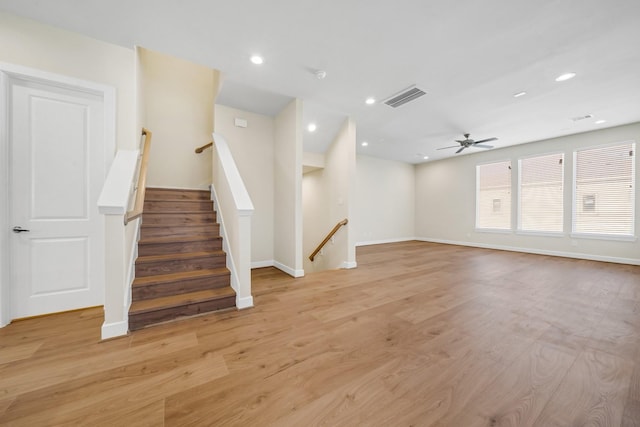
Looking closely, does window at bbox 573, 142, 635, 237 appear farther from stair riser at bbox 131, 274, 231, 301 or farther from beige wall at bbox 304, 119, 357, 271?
stair riser at bbox 131, 274, 231, 301

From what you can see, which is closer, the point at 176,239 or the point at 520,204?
the point at 176,239

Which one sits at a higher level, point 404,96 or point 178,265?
point 404,96

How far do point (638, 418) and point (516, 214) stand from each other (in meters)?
6.31

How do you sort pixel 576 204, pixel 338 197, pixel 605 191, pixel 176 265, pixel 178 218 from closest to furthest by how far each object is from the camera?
1. pixel 176 265
2. pixel 178 218
3. pixel 338 197
4. pixel 605 191
5. pixel 576 204

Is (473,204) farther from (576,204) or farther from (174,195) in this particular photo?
(174,195)

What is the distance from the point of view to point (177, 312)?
2227 mm

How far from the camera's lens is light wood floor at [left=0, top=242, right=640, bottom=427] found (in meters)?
1.22

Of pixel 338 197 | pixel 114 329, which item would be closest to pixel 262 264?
pixel 338 197

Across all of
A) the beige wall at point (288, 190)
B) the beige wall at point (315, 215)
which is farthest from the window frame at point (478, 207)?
the beige wall at point (288, 190)

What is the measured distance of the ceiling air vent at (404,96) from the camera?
11.3 ft

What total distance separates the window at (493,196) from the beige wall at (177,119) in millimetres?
7590

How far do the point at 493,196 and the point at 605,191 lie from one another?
2.08 m

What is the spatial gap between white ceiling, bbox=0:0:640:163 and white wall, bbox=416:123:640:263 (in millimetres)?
1353

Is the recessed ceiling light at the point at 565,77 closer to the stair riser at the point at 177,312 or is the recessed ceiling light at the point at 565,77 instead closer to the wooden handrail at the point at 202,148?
the stair riser at the point at 177,312
